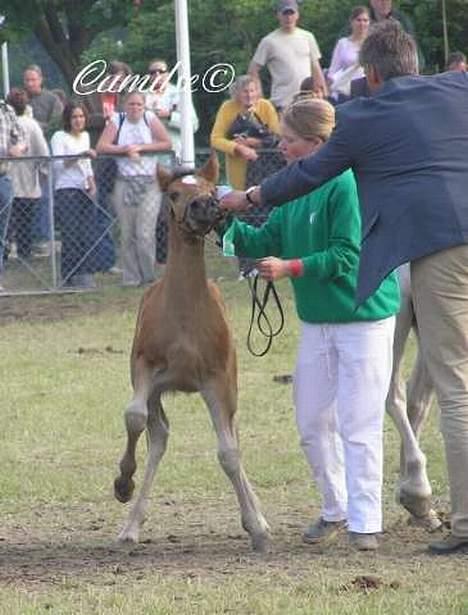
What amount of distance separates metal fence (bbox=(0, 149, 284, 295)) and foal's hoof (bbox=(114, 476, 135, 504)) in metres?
8.06

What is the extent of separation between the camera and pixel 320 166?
690 cm

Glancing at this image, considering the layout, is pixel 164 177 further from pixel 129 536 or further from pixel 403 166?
pixel 129 536

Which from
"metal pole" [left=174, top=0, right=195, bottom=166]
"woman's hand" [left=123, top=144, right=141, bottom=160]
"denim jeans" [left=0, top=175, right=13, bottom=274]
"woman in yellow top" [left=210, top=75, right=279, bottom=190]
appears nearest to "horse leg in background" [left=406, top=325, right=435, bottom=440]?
"woman in yellow top" [left=210, top=75, right=279, bottom=190]

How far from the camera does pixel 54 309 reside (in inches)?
613

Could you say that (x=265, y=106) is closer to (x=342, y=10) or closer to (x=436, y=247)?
(x=342, y=10)

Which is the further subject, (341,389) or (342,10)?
(342,10)

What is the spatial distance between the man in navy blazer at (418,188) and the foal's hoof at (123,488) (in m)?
1.72

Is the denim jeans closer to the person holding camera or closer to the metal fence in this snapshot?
the metal fence

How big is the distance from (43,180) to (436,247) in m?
9.80

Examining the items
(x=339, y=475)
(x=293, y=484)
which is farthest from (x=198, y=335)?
(x=293, y=484)

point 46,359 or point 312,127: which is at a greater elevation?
point 312,127

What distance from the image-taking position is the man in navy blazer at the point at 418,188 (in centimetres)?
682

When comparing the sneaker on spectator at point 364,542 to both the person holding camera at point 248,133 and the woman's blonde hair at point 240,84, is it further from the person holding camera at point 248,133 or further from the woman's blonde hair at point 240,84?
the woman's blonde hair at point 240,84

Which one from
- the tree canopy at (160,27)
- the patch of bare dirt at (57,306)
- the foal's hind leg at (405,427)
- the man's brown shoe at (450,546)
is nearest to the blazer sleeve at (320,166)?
the foal's hind leg at (405,427)
